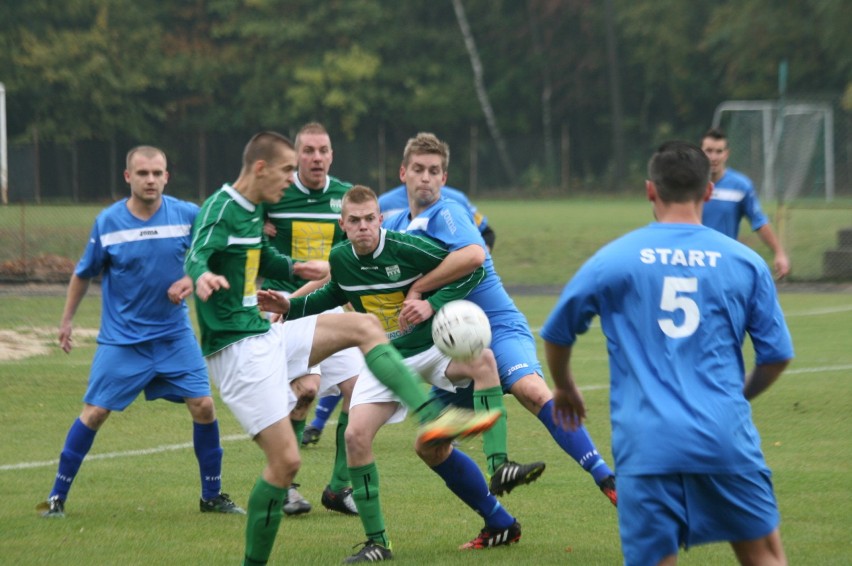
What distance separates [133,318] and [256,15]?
42997 millimetres

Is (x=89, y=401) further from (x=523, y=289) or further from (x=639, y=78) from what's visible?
(x=639, y=78)

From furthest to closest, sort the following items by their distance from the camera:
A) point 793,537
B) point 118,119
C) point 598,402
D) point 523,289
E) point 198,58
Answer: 1. point 198,58
2. point 118,119
3. point 523,289
4. point 598,402
5. point 793,537

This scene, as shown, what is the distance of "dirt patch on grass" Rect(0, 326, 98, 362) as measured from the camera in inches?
525

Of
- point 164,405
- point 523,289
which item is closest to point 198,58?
point 523,289

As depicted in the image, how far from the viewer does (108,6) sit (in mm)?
45156

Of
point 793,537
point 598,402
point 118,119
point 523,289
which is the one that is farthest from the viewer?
point 118,119

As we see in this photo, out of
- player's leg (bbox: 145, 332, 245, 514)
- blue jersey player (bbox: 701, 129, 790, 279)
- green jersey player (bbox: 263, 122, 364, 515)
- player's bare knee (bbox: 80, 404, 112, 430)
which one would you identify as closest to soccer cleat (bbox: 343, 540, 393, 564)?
player's leg (bbox: 145, 332, 245, 514)

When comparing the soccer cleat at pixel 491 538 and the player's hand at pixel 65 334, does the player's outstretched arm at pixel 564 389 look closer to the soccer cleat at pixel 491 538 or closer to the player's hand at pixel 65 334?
the soccer cleat at pixel 491 538

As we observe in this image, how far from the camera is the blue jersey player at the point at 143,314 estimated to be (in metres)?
7.06

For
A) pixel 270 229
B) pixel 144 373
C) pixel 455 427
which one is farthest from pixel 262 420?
pixel 270 229

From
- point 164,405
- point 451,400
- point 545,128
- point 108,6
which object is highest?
point 108,6

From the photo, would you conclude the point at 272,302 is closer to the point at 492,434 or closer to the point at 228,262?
the point at 228,262

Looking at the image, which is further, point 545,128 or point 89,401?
point 545,128

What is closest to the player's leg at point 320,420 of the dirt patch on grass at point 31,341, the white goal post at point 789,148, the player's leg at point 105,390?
the player's leg at point 105,390
